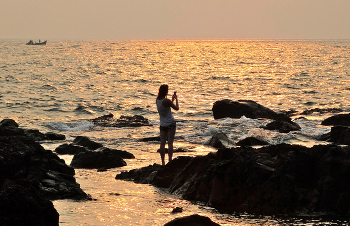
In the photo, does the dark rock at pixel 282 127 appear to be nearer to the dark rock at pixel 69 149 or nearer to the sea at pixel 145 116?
the sea at pixel 145 116

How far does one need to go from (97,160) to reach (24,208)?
5005 millimetres

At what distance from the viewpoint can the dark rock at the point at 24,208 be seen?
575 centimetres

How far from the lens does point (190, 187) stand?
8148 mm

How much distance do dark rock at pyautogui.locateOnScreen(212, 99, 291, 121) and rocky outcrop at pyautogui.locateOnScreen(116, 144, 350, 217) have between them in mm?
Result: 13611

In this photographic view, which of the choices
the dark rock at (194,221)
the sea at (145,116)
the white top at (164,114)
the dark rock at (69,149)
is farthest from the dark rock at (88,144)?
the dark rock at (194,221)

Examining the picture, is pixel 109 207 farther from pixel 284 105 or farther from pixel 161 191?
pixel 284 105

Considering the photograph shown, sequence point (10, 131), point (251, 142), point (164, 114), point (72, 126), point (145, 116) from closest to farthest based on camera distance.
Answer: point (164, 114) → point (10, 131) → point (251, 142) → point (72, 126) → point (145, 116)

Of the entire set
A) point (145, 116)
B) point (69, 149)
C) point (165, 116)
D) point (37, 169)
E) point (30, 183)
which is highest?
point (165, 116)

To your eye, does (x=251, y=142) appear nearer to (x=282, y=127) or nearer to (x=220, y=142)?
(x=220, y=142)

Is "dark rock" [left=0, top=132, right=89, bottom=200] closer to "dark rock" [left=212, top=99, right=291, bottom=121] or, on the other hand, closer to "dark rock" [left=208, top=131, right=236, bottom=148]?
"dark rock" [left=208, top=131, right=236, bottom=148]

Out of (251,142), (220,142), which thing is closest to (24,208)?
(220,142)

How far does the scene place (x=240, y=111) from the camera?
2194 centimetres

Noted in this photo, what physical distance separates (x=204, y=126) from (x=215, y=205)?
12.9m

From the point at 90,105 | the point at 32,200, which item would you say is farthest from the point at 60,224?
the point at 90,105
